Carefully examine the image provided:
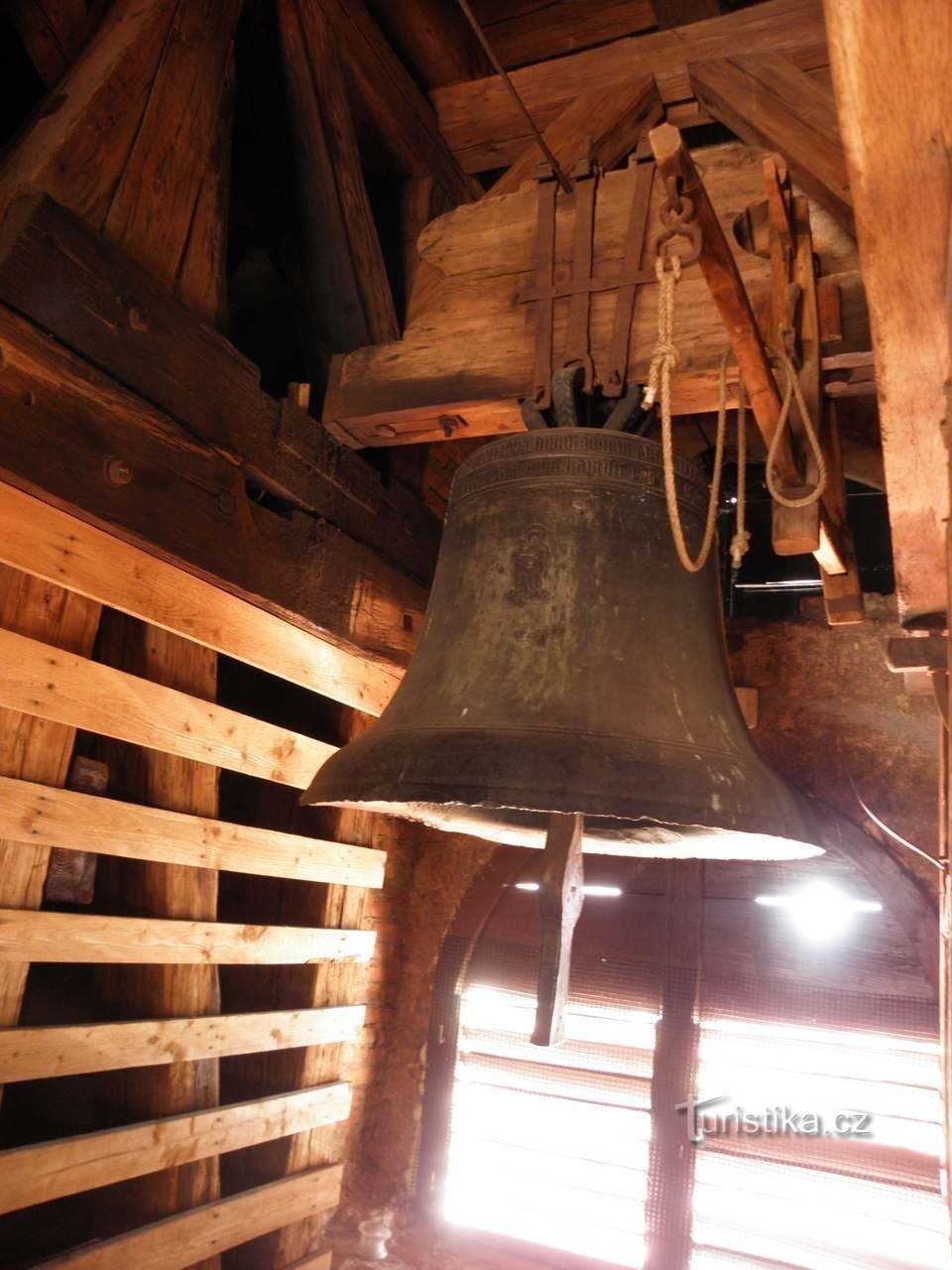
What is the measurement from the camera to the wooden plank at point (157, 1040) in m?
1.90

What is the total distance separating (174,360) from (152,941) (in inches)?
55.3

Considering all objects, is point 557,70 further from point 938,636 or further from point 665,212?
point 938,636

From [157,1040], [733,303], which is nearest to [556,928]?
[733,303]

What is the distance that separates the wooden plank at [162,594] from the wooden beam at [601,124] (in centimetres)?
142

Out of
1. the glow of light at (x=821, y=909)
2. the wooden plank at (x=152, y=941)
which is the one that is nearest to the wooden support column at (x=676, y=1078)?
the glow of light at (x=821, y=909)

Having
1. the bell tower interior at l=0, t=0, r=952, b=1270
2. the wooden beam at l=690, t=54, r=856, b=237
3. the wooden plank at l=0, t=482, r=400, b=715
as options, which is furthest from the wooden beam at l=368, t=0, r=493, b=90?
the wooden plank at l=0, t=482, r=400, b=715

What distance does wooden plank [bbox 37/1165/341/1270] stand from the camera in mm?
2092

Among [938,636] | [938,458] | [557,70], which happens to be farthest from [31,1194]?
[557,70]

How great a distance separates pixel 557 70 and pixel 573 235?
80cm

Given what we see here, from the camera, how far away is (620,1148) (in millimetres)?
3730

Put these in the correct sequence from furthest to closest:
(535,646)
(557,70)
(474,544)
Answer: (557,70)
(474,544)
(535,646)

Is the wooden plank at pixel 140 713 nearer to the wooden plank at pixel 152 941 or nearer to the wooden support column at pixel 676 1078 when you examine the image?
the wooden plank at pixel 152 941

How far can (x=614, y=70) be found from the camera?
2688mm

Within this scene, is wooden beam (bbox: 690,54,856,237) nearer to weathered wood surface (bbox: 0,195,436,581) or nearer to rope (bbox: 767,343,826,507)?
rope (bbox: 767,343,826,507)
